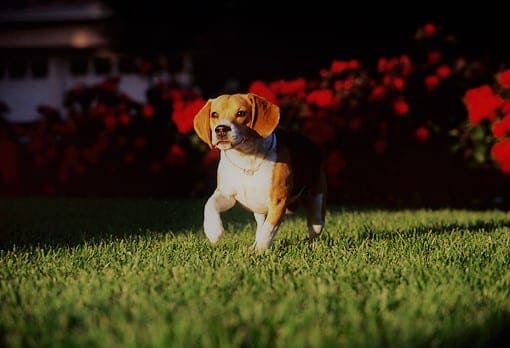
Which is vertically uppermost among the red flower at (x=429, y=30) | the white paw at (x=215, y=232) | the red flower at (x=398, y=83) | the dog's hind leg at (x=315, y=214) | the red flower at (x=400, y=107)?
the red flower at (x=429, y=30)

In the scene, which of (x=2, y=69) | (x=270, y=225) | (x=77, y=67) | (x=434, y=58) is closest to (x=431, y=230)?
(x=270, y=225)

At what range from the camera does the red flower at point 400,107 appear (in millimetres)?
9852

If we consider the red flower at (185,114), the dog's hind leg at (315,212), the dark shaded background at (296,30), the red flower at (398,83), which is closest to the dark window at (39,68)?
the dark shaded background at (296,30)

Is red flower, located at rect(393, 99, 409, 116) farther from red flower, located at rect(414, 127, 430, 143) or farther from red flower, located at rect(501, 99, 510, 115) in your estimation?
red flower, located at rect(501, 99, 510, 115)

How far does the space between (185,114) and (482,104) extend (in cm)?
358

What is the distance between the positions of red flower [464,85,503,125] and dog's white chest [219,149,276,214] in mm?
4569

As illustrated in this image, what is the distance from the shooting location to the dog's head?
16.5ft

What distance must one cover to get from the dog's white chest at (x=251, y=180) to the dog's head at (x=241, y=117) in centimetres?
17

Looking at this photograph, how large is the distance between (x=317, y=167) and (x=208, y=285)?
232 centimetres

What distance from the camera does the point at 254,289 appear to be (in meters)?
3.73

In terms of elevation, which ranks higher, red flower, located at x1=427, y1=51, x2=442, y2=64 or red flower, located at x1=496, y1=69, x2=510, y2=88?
red flower, located at x1=427, y1=51, x2=442, y2=64

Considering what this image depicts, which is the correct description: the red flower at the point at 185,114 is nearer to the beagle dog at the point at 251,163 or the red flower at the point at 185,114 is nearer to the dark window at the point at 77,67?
the beagle dog at the point at 251,163

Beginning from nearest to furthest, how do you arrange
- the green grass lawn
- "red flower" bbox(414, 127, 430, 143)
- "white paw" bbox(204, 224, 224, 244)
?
the green grass lawn, "white paw" bbox(204, 224, 224, 244), "red flower" bbox(414, 127, 430, 143)

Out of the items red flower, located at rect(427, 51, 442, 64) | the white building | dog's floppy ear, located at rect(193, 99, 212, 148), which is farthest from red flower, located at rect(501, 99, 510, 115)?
the white building
